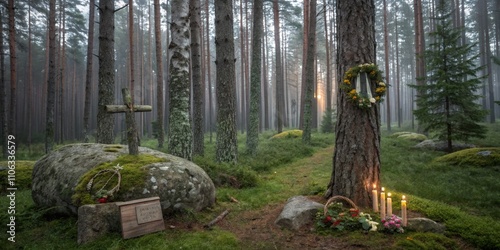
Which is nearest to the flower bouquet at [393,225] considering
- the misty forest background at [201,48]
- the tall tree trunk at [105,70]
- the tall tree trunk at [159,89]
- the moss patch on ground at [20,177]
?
the tall tree trunk at [105,70]

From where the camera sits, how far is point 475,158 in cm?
802

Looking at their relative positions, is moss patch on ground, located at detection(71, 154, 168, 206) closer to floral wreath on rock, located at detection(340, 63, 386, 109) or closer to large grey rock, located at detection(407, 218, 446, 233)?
floral wreath on rock, located at detection(340, 63, 386, 109)

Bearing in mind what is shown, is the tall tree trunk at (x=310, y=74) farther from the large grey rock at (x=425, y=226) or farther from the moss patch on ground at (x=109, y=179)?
the moss patch on ground at (x=109, y=179)

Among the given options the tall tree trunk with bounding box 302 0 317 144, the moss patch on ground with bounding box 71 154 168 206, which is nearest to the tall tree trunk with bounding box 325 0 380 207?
the moss patch on ground with bounding box 71 154 168 206

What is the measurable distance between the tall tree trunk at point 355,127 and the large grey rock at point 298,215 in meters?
0.78

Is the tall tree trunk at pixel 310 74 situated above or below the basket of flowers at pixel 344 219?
above

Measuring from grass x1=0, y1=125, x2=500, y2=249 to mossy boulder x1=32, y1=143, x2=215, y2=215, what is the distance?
30cm

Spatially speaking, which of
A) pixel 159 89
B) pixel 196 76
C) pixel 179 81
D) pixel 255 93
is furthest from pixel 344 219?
pixel 159 89

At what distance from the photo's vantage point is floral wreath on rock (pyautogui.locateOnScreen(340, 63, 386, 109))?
15.2ft

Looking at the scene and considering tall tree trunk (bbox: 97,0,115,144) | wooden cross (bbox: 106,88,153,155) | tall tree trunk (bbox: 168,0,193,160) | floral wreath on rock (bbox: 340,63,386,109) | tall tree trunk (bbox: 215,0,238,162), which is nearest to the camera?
floral wreath on rock (bbox: 340,63,386,109)

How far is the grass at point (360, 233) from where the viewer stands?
348 centimetres

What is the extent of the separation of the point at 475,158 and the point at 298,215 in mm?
7544

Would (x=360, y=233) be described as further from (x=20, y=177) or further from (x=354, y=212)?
(x=20, y=177)

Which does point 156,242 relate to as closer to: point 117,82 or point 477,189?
point 477,189
